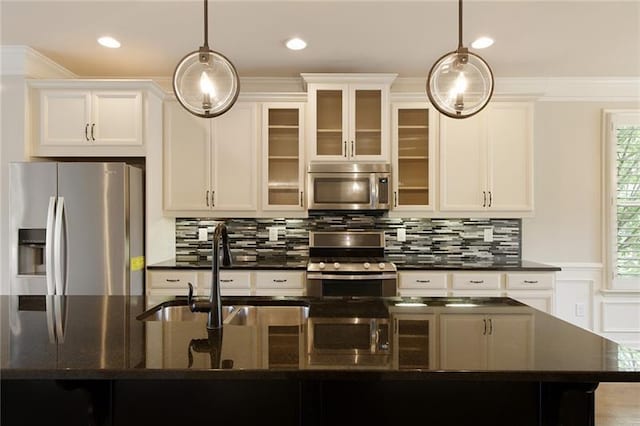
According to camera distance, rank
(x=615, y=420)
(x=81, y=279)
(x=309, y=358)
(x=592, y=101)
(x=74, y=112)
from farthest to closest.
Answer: (x=592, y=101) → (x=74, y=112) → (x=81, y=279) → (x=615, y=420) → (x=309, y=358)

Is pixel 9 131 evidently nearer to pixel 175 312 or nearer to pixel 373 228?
pixel 175 312

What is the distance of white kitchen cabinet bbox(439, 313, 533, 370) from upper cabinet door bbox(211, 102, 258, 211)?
2.29 metres

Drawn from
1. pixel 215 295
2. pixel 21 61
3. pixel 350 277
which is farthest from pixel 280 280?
pixel 21 61

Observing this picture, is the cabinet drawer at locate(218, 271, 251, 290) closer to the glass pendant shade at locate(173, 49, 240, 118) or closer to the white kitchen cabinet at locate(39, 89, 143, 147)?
the white kitchen cabinet at locate(39, 89, 143, 147)

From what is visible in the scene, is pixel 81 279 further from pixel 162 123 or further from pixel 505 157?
pixel 505 157

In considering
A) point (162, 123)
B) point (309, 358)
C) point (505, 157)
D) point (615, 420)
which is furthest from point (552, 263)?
point (162, 123)

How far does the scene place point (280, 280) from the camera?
10.3 feet

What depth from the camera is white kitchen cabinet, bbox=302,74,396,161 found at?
3.35m

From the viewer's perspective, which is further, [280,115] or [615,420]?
[280,115]

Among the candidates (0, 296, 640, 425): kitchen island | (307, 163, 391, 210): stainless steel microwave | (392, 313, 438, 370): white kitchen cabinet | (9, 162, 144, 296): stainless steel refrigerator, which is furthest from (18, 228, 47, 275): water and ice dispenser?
(392, 313, 438, 370): white kitchen cabinet

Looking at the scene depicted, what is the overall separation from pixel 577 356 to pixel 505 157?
104 inches

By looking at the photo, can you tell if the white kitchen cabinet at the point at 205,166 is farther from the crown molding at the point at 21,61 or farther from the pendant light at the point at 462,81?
the pendant light at the point at 462,81

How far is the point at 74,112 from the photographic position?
10.2ft

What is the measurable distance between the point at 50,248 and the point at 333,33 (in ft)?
8.25
